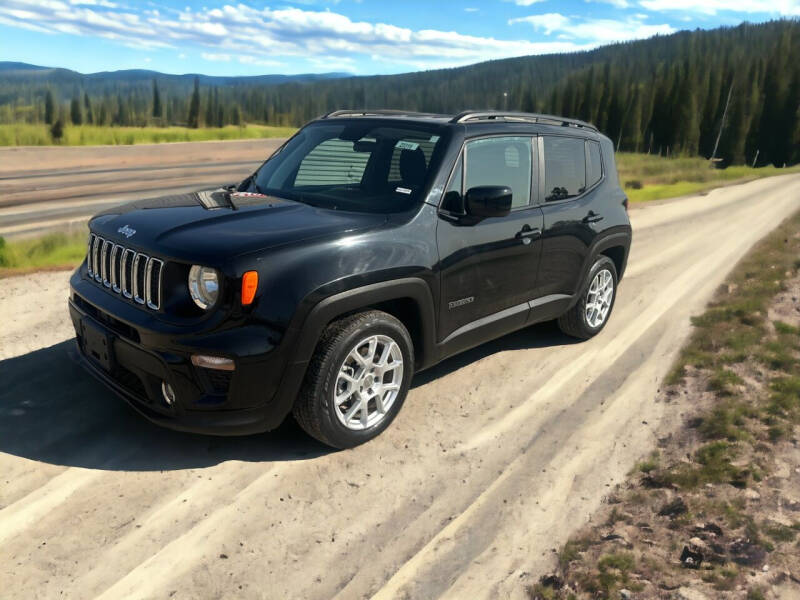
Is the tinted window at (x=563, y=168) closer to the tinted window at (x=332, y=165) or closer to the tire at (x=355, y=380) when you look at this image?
the tinted window at (x=332, y=165)

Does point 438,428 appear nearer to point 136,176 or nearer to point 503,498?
point 503,498

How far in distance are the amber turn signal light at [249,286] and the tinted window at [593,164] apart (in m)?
3.47

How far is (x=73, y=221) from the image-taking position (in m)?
12.6

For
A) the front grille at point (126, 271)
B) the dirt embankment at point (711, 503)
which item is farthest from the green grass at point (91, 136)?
the dirt embankment at point (711, 503)

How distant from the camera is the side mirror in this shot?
419 cm

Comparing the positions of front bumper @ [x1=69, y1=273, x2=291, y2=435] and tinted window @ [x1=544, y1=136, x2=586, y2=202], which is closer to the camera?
front bumper @ [x1=69, y1=273, x2=291, y2=435]

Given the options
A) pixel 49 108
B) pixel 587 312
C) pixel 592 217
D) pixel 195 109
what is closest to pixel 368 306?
pixel 592 217

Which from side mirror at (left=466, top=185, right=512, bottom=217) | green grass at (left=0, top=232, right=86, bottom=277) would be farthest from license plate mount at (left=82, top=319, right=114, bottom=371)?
green grass at (left=0, top=232, right=86, bottom=277)

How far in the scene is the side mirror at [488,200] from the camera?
13.7ft

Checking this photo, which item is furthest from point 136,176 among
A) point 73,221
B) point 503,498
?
point 503,498

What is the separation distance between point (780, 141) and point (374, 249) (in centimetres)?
9658

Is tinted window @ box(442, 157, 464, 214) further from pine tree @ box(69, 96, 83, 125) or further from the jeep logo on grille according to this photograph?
pine tree @ box(69, 96, 83, 125)

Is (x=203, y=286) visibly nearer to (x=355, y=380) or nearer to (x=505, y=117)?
(x=355, y=380)

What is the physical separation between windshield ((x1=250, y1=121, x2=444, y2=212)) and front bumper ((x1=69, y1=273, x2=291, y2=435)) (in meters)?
1.29
